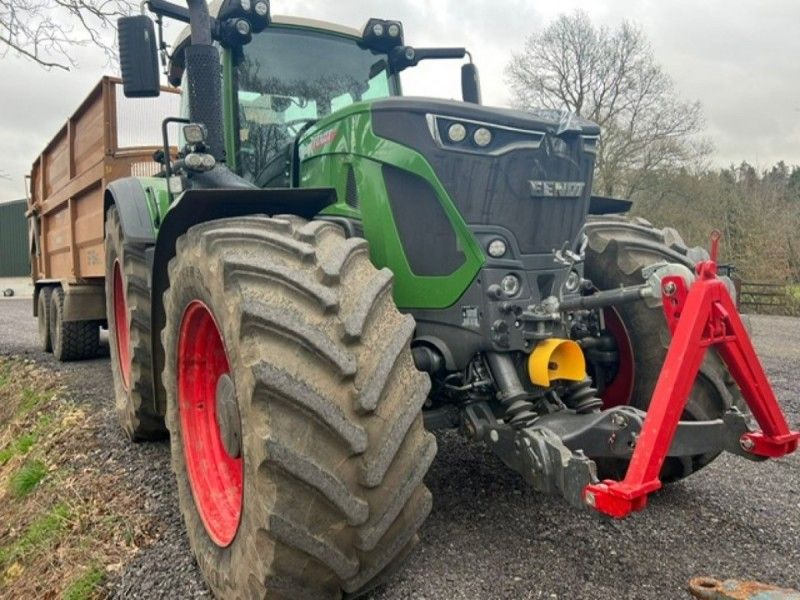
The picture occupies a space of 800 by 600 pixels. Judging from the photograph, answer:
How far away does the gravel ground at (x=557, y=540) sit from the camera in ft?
8.54

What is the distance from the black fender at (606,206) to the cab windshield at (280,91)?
1.49 metres

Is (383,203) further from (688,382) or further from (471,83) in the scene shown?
(471,83)

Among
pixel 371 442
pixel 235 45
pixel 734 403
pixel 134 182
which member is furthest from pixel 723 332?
pixel 134 182

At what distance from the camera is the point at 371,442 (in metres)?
2.15

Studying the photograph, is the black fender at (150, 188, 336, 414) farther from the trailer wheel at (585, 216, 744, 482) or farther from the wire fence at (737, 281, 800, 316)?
the wire fence at (737, 281, 800, 316)

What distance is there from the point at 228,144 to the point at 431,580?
2482mm

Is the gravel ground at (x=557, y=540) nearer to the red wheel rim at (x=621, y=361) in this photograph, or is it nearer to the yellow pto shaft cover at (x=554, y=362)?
the red wheel rim at (x=621, y=361)

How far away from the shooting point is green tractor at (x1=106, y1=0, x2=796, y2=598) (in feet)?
7.09

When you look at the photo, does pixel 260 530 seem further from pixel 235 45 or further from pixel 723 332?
pixel 235 45

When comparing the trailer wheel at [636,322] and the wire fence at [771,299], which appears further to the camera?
the wire fence at [771,299]

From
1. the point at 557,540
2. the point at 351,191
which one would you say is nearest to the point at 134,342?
the point at 351,191

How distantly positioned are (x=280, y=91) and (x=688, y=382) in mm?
2701

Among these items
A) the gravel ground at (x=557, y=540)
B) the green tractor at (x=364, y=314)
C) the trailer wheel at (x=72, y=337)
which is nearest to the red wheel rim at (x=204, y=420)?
the green tractor at (x=364, y=314)

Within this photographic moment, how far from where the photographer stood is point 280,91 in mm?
3951
